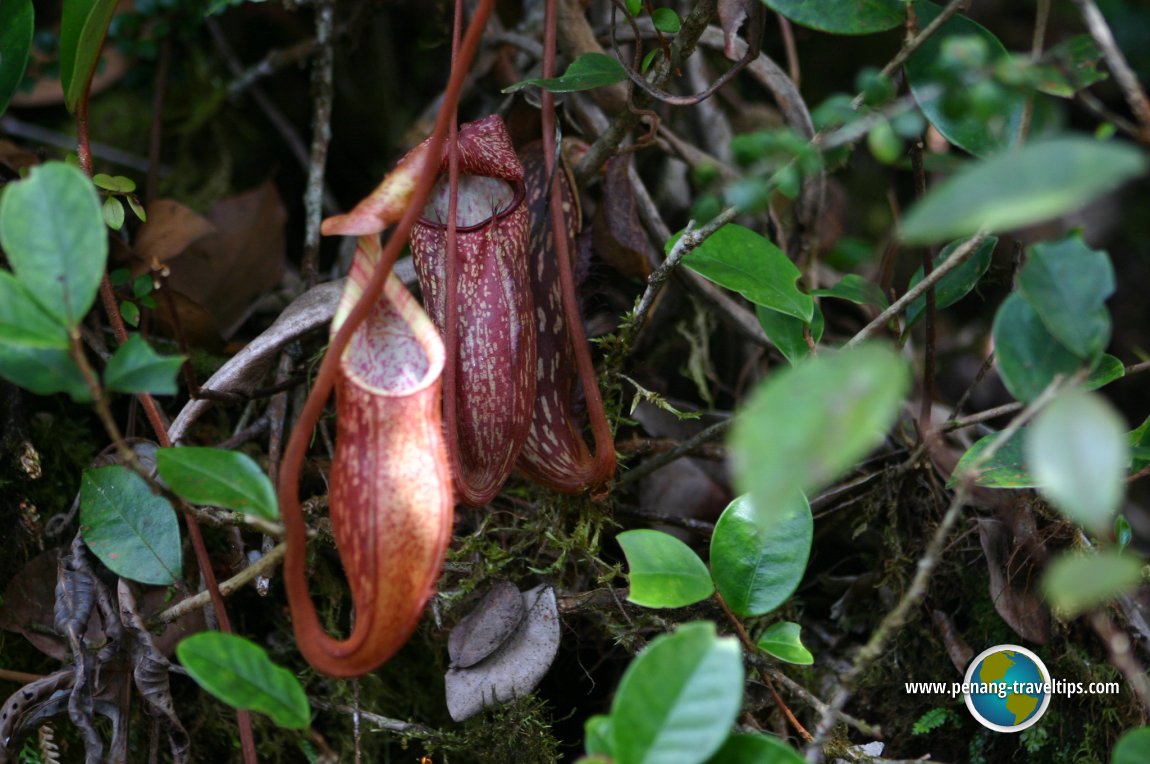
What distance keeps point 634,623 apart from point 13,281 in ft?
2.32

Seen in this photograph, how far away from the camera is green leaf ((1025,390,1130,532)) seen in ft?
1.85

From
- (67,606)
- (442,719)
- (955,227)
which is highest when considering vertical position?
(955,227)

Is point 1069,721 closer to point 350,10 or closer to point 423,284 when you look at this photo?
point 423,284

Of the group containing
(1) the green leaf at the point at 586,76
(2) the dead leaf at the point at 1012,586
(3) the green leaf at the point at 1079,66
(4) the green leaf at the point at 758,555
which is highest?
(3) the green leaf at the point at 1079,66

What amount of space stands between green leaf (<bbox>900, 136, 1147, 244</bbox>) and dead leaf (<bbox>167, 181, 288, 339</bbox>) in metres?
1.07

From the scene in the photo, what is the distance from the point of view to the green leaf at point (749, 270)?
1012 millimetres

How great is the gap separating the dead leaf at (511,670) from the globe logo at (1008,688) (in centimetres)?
48

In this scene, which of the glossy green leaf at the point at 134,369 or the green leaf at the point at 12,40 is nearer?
the glossy green leaf at the point at 134,369

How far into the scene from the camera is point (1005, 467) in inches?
35.9

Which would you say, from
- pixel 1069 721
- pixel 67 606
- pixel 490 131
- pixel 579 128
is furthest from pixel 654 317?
pixel 67 606

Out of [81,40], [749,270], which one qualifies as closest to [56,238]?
[81,40]

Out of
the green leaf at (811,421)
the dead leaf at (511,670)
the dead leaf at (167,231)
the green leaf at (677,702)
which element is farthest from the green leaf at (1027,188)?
the dead leaf at (167,231)

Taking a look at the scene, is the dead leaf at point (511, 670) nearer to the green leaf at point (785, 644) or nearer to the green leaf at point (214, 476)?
the green leaf at point (785, 644)

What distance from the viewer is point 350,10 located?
1636mm
